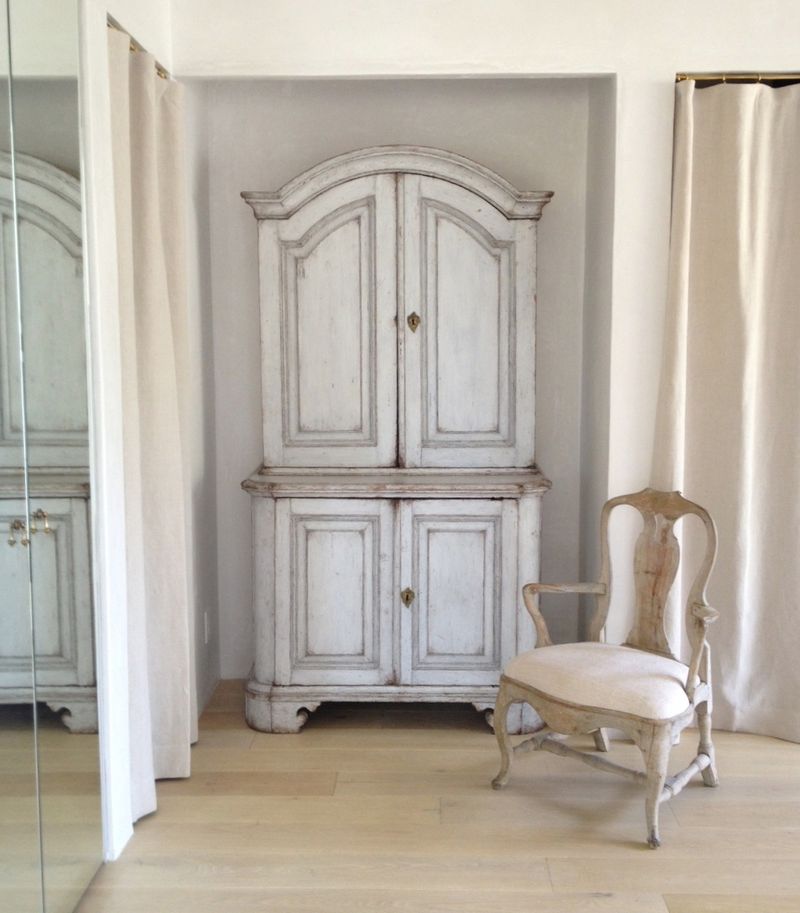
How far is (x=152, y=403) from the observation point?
9.94 feet

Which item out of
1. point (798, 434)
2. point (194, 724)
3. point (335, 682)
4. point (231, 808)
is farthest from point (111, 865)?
point (798, 434)

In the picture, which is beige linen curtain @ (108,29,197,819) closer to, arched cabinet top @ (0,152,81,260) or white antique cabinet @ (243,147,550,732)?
arched cabinet top @ (0,152,81,260)

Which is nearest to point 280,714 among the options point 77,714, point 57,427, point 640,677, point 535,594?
point 535,594

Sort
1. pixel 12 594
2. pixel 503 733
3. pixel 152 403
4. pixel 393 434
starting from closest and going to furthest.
A: pixel 12 594, pixel 152 403, pixel 503 733, pixel 393 434

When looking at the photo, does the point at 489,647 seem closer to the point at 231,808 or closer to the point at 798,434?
the point at 231,808

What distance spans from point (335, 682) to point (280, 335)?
1.28 metres

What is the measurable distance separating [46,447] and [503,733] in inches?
66.5

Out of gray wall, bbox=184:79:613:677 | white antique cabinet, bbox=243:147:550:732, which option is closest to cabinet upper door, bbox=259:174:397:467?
white antique cabinet, bbox=243:147:550:732

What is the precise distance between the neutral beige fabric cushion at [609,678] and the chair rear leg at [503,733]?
7 centimetres

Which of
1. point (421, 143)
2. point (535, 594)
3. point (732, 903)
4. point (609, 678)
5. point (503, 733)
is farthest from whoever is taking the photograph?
point (421, 143)

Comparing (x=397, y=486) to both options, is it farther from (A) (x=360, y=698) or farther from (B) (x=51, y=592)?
(B) (x=51, y=592)

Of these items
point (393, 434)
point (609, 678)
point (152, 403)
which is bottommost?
point (609, 678)

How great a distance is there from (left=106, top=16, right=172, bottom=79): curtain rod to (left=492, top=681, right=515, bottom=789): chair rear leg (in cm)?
224

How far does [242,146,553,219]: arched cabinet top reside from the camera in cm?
353
